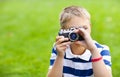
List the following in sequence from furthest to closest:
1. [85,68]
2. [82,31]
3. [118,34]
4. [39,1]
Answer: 1. [39,1]
2. [118,34]
3. [85,68]
4. [82,31]

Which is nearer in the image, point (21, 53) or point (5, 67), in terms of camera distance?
point (5, 67)

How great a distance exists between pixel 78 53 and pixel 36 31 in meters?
4.30

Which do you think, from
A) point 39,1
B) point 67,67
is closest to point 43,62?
point 67,67

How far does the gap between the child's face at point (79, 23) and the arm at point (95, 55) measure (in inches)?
4.5

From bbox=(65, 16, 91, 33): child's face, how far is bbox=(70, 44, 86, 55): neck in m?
0.14

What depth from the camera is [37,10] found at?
9.47m

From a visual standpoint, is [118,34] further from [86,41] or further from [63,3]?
[86,41]

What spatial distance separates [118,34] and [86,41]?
13.0 ft

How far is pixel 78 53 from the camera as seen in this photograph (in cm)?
355

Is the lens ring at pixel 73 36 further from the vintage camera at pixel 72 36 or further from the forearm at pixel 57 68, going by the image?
the forearm at pixel 57 68

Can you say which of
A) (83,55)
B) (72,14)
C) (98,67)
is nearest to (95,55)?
(98,67)

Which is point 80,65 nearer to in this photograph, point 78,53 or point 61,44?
point 78,53

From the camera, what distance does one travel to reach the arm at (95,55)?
3326 millimetres

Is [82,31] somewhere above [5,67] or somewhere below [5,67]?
above
